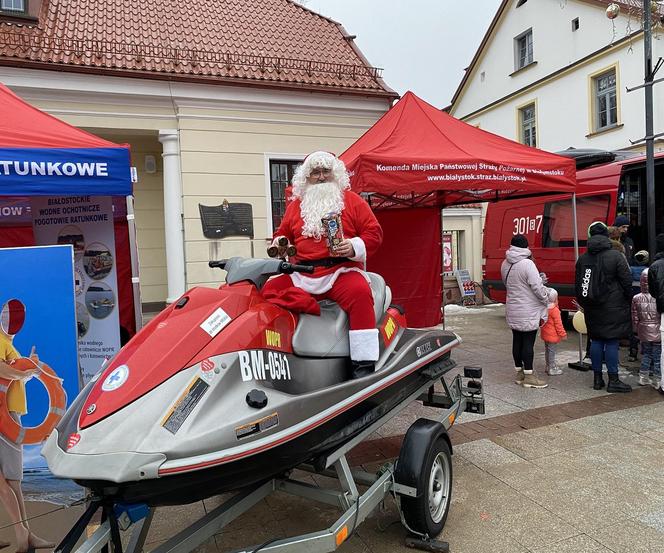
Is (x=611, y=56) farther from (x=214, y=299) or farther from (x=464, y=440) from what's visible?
(x=214, y=299)

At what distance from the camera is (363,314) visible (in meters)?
2.83

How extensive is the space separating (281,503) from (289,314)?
167 cm

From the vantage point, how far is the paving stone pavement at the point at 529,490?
9.74 feet

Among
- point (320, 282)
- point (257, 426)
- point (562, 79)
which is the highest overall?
point (562, 79)

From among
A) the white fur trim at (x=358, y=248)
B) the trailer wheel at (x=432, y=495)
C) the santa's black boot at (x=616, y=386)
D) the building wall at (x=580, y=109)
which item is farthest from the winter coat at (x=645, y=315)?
the building wall at (x=580, y=109)

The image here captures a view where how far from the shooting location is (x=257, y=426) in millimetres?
2021

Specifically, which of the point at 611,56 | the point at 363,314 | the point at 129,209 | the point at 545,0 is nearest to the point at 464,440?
the point at 363,314

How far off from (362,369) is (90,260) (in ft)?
9.39

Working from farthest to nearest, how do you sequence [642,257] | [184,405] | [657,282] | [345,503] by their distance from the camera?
[642,257] < [657,282] < [345,503] < [184,405]

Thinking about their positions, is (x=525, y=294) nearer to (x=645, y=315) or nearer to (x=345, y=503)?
(x=645, y=315)

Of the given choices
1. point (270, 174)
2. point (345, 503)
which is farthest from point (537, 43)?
point (345, 503)

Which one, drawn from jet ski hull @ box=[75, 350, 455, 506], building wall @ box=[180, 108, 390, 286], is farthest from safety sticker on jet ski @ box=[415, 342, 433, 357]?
building wall @ box=[180, 108, 390, 286]

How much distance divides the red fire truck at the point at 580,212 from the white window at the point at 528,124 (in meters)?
10.2

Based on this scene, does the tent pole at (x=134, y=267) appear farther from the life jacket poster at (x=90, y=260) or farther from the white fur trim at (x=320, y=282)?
the white fur trim at (x=320, y=282)
